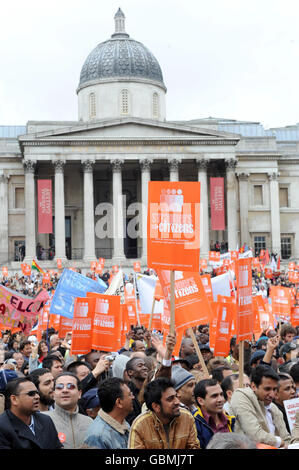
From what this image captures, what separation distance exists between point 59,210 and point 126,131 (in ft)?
24.2

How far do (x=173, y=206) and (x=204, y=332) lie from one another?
9987 millimetres

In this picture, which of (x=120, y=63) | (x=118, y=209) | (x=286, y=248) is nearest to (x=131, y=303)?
(x=118, y=209)

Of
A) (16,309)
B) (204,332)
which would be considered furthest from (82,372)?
(204,332)

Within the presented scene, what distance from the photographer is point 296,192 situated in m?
67.0

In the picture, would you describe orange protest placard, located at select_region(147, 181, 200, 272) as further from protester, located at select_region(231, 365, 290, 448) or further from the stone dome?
the stone dome

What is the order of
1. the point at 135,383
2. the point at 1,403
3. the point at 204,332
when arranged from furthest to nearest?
the point at 204,332, the point at 135,383, the point at 1,403

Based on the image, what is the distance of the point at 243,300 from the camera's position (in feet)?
36.0

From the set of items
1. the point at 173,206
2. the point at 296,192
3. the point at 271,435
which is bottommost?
the point at 271,435

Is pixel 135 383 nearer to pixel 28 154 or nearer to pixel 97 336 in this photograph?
pixel 97 336

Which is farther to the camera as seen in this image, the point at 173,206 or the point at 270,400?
the point at 173,206

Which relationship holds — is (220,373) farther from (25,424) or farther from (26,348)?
(26,348)

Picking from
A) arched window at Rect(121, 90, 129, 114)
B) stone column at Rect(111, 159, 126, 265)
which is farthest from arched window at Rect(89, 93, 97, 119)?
stone column at Rect(111, 159, 126, 265)

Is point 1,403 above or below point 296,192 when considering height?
below

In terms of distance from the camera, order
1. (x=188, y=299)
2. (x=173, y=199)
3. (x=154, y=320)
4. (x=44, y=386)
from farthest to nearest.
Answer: (x=154, y=320)
(x=188, y=299)
(x=173, y=199)
(x=44, y=386)
